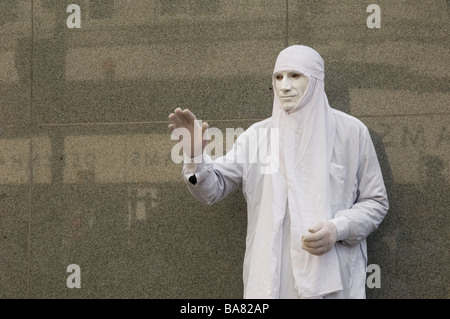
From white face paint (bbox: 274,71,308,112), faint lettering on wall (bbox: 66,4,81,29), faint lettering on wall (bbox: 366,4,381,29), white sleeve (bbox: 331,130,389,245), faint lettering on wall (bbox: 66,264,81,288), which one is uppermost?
faint lettering on wall (bbox: 66,4,81,29)

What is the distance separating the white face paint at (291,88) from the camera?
6285 mm

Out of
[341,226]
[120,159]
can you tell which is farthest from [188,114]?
[120,159]

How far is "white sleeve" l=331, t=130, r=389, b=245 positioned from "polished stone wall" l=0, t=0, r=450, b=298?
47 centimetres

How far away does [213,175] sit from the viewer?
615cm

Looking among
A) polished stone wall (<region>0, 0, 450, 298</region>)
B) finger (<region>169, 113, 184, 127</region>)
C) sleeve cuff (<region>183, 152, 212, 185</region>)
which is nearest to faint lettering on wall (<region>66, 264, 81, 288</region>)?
polished stone wall (<region>0, 0, 450, 298</region>)

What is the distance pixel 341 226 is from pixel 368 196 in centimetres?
42

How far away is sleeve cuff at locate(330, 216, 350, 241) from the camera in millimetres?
6016

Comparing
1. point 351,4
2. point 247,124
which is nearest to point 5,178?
point 247,124

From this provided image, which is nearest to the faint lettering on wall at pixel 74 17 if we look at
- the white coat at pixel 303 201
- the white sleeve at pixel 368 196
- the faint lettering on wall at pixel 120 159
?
the faint lettering on wall at pixel 120 159

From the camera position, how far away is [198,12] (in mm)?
7133

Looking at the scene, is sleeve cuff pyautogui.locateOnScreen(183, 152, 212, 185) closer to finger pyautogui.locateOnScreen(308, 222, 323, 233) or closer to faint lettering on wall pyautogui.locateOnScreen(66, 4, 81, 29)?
finger pyautogui.locateOnScreen(308, 222, 323, 233)

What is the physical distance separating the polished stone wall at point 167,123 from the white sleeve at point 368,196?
0.47 meters
